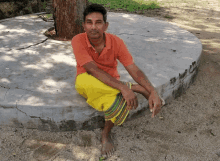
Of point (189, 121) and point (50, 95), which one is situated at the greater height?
point (50, 95)

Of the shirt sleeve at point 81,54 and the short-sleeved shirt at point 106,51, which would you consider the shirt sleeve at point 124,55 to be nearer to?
the short-sleeved shirt at point 106,51

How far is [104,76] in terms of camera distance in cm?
164

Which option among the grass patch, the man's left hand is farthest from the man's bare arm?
the grass patch

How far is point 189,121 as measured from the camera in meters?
2.15

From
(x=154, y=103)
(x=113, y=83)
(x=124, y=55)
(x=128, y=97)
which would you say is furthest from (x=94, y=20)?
(x=154, y=103)

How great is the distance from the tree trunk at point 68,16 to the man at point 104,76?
1.44 meters

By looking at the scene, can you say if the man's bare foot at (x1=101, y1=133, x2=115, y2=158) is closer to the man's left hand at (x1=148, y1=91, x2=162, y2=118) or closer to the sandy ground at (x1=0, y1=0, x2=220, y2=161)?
the sandy ground at (x1=0, y1=0, x2=220, y2=161)

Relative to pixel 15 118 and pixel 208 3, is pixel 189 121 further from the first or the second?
pixel 208 3

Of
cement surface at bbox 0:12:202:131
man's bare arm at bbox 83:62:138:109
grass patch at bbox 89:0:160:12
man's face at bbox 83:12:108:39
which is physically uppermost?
man's face at bbox 83:12:108:39

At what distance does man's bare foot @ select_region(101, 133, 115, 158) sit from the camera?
1.72 metres

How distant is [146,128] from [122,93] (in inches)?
24.6

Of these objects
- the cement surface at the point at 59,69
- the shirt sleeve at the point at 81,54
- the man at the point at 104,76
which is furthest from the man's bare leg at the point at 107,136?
the shirt sleeve at the point at 81,54

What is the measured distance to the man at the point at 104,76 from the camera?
1.61 meters

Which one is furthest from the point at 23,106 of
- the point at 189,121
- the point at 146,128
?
the point at 189,121
